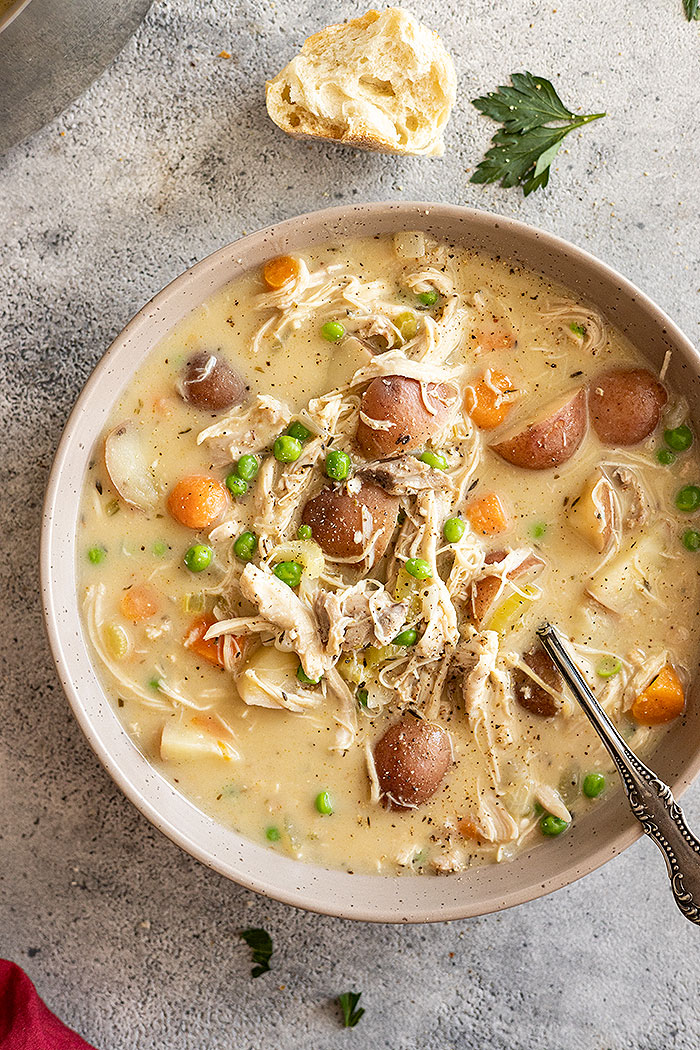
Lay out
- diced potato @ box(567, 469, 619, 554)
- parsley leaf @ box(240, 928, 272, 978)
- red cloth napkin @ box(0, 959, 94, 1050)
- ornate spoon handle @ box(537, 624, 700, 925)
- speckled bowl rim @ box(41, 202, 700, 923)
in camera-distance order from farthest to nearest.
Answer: parsley leaf @ box(240, 928, 272, 978) < red cloth napkin @ box(0, 959, 94, 1050) < diced potato @ box(567, 469, 619, 554) < speckled bowl rim @ box(41, 202, 700, 923) < ornate spoon handle @ box(537, 624, 700, 925)

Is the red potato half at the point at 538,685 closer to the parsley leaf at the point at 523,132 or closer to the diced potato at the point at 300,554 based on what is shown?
the diced potato at the point at 300,554

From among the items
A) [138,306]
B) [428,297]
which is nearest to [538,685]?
[428,297]

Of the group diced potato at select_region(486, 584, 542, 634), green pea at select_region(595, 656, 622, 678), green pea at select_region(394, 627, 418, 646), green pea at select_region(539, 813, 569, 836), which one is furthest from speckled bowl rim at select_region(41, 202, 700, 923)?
green pea at select_region(394, 627, 418, 646)

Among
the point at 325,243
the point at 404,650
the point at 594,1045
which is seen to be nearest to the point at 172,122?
the point at 325,243

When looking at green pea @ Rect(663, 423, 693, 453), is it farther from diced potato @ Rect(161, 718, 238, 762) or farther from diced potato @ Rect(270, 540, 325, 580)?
diced potato @ Rect(161, 718, 238, 762)

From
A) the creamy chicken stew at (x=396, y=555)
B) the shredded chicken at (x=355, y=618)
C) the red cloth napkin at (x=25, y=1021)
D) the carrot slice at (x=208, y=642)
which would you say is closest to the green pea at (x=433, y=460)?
the creamy chicken stew at (x=396, y=555)

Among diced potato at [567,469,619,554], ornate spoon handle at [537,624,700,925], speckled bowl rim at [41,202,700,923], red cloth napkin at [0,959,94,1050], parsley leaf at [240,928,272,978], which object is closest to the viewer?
ornate spoon handle at [537,624,700,925]

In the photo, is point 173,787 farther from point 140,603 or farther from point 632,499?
point 632,499
